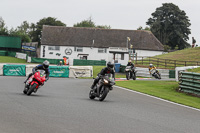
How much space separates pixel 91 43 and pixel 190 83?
202 ft

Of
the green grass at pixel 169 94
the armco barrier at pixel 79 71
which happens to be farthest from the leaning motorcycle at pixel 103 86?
the armco barrier at pixel 79 71

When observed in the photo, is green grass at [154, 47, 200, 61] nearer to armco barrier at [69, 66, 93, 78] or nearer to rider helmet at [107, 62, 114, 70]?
armco barrier at [69, 66, 93, 78]

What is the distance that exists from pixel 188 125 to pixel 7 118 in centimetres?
428

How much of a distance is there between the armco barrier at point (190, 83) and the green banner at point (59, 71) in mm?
16436

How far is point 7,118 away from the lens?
8.81 m

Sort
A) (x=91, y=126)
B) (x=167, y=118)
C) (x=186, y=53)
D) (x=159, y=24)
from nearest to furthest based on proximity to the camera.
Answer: (x=91, y=126), (x=167, y=118), (x=186, y=53), (x=159, y=24)

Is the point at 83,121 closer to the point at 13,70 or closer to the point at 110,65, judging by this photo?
the point at 110,65

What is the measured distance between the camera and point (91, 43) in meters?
81.8

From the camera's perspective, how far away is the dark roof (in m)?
81.7

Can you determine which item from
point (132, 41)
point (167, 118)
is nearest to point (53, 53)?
point (132, 41)

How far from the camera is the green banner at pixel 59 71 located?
119 ft

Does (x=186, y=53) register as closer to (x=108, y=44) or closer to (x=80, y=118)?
(x=108, y=44)

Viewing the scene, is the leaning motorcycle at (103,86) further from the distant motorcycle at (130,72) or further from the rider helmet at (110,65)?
the distant motorcycle at (130,72)

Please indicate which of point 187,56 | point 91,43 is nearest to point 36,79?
point 187,56
